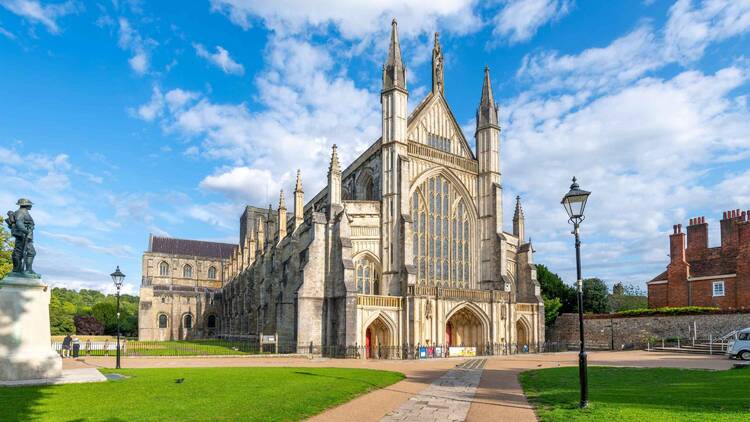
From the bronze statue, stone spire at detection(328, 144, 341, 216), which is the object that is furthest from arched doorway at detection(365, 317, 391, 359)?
the bronze statue

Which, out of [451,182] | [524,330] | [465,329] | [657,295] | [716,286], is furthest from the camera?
[657,295]

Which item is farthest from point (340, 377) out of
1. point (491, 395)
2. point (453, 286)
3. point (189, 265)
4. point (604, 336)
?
point (189, 265)

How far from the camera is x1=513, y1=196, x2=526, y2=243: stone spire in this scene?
45088 millimetres

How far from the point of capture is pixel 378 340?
115 ft

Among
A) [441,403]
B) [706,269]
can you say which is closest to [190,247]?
[706,269]

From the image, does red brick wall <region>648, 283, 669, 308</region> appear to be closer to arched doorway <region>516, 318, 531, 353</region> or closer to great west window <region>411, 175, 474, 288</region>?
arched doorway <region>516, 318, 531, 353</region>

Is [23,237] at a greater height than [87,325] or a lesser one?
greater

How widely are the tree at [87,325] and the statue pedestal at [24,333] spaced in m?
60.5

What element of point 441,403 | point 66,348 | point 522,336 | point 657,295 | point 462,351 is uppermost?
point 657,295

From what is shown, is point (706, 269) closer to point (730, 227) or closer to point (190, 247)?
point (730, 227)

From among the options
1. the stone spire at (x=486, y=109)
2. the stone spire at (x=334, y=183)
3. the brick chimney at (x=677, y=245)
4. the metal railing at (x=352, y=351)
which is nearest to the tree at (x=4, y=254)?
the metal railing at (x=352, y=351)

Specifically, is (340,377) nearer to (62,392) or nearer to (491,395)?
(491,395)

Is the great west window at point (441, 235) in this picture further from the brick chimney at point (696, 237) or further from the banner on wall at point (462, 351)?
the brick chimney at point (696, 237)

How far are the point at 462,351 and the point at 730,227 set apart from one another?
77.0 ft
